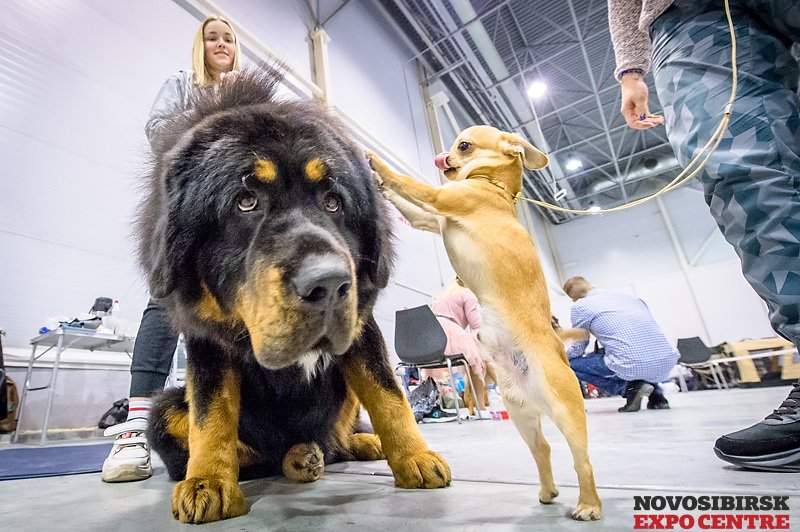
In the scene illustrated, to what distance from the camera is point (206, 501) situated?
1.15 m

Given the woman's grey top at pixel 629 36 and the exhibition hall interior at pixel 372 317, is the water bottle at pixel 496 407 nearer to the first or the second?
the exhibition hall interior at pixel 372 317

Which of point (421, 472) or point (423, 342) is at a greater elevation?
point (423, 342)

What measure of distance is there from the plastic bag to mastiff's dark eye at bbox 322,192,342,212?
14.3 feet

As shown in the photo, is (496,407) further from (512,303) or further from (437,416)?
(512,303)

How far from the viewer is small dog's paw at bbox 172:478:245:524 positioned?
44.6 inches

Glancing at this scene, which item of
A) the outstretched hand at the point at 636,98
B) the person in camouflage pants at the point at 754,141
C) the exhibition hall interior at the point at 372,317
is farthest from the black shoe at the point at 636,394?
the outstretched hand at the point at 636,98

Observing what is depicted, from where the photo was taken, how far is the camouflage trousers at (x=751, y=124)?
121 cm

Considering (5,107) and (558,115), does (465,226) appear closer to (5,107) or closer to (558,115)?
(5,107)

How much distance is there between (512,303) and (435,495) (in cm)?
67

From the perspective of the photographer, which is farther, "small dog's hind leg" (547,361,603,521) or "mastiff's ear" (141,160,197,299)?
"mastiff's ear" (141,160,197,299)

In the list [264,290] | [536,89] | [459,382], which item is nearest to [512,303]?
[264,290]

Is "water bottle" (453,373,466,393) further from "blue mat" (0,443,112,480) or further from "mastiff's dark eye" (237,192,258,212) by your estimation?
"mastiff's dark eye" (237,192,258,212)

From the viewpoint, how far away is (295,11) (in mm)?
8297

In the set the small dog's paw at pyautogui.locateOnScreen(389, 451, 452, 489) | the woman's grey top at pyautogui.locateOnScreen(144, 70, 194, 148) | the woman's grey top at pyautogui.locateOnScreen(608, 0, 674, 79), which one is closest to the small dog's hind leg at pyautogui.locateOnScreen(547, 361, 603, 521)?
the small dog's paw at pyautogui.locateOnScreen(389, 451, 452, 489)
